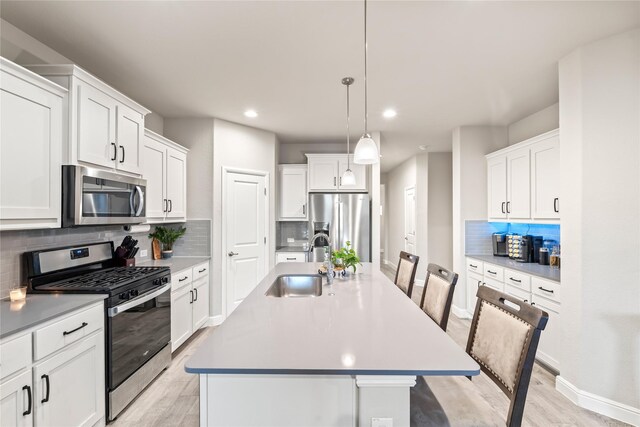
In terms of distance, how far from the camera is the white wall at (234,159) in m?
3.88

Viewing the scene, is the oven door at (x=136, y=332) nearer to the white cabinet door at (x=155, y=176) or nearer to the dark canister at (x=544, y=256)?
the white cabinet door at (x=155, y=176)

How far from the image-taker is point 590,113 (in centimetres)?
221

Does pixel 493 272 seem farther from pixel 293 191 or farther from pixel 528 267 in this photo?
pixel 293 191

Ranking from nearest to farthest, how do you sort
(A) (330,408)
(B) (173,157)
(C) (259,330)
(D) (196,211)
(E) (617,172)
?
(A) (330,408) → (C) (259,330) → (E) (617,172) → (B) (173,157) → (D) (196,211)

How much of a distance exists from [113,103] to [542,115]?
4364 mm

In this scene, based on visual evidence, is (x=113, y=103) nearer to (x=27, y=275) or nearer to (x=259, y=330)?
(x=27, y=275)

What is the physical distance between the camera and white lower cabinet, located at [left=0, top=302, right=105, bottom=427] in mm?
1346

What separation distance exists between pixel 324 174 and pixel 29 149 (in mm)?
3513

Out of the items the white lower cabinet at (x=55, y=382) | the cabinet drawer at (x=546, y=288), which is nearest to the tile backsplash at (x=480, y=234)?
the cabinet drawer at (x=546, y=288)

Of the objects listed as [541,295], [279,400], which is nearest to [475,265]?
[541,295]

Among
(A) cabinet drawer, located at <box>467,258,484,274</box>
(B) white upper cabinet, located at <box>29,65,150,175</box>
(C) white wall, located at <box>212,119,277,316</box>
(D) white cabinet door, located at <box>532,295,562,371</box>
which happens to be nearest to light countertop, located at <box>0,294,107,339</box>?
(B) white upper cabinet, located at <box>29,65,150,175</box>

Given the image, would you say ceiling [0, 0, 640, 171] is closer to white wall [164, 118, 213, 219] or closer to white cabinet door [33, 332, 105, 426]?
white wall [164, 118, 213, 219]

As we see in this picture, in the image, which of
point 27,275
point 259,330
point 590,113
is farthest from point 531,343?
point 27,275

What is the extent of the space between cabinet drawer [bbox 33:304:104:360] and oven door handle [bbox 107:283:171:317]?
6cm
